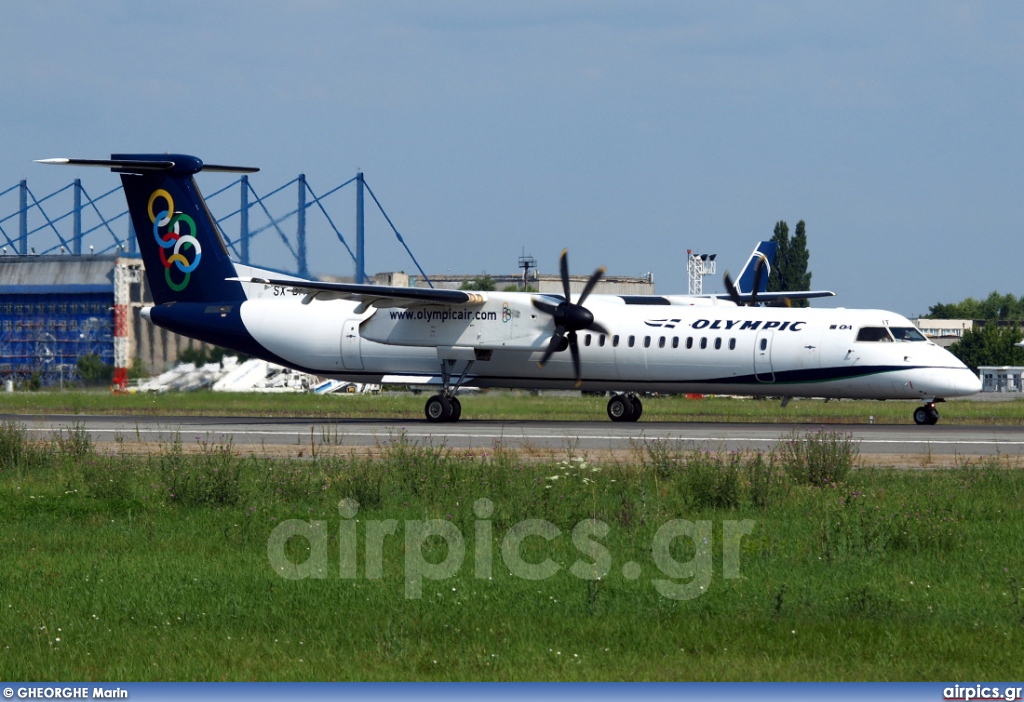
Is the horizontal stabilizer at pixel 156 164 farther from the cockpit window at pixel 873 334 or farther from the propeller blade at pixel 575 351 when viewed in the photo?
the cockpit window at pixel 873 334

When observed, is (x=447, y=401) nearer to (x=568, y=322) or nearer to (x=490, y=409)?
(x=490, y=409)

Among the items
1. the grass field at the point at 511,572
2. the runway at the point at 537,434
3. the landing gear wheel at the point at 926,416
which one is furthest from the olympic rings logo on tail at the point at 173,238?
the landing gear wheel at the point at 926,416

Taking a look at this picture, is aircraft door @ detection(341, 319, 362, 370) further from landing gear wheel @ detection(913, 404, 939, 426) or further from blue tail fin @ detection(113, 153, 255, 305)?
→ landing gear wheel @ detection(913, 404, 939, 426)

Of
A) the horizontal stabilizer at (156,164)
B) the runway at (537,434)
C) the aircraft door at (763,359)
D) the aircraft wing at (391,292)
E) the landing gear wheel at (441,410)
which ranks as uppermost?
the horizontal stabilizer at (156,164)

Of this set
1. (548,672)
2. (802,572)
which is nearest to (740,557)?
(802,572)

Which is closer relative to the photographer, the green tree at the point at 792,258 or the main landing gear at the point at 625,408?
the main landing gear at the point at 625,408

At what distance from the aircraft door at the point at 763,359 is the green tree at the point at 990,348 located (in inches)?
3463

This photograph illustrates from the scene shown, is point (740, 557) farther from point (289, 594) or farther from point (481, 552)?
point (289, 594)

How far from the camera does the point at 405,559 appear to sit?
Result: 12.7 metres

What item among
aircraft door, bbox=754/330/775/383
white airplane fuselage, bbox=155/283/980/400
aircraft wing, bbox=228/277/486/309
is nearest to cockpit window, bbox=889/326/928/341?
white airplane fuselage, bbox=155/283/980/400

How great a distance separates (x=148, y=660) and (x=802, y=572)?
6.39 metres

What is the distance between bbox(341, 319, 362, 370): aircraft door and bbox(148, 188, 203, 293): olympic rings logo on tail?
17.3ft

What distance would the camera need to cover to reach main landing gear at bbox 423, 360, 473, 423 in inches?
1339

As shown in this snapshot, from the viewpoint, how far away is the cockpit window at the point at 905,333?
31.2 m
